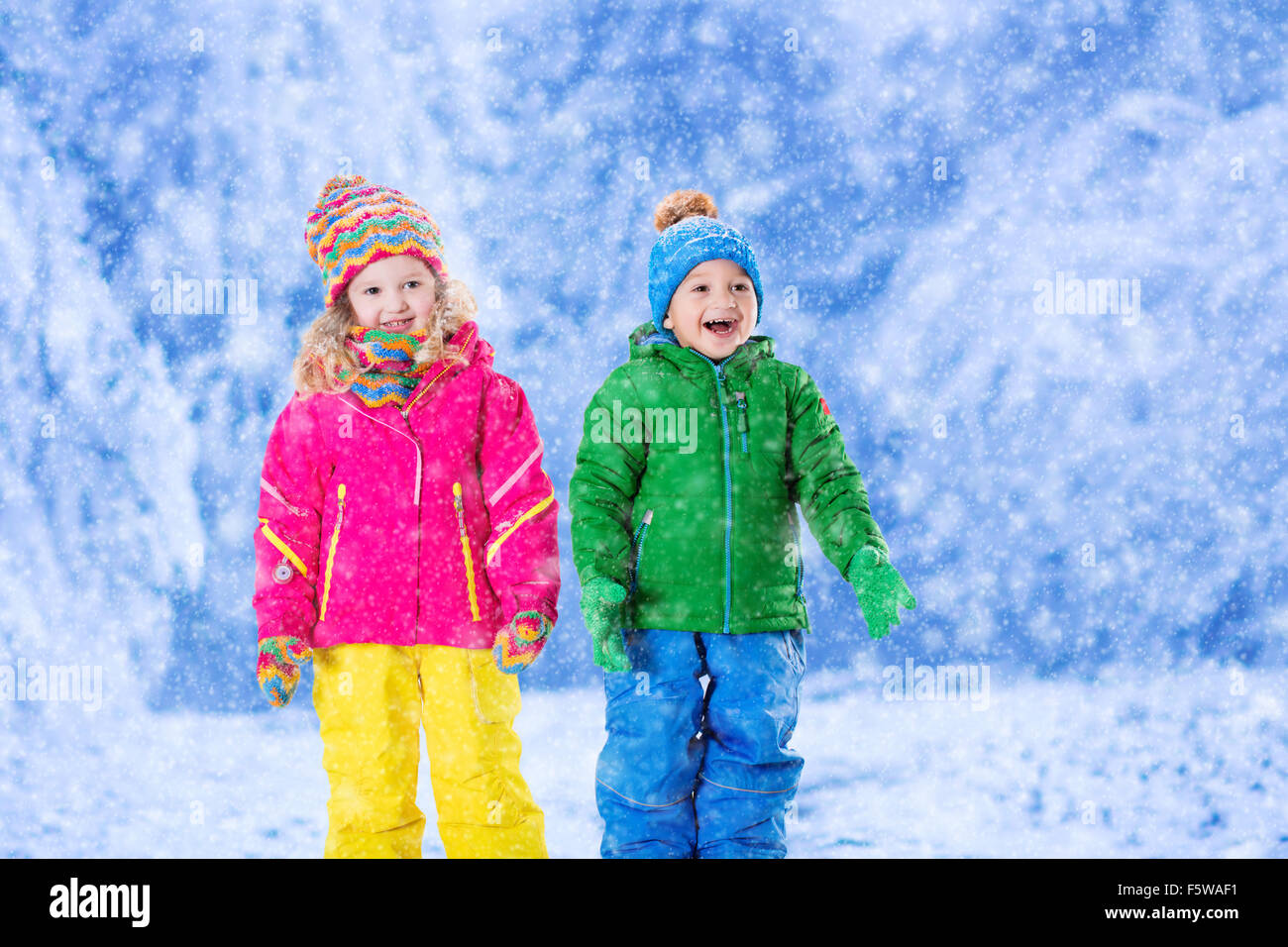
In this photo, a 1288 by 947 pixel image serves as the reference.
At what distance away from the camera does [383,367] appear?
11.8 ft

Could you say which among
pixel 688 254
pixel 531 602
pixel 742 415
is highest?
pixel 688 254

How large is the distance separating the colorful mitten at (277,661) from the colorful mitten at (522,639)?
0.53 m

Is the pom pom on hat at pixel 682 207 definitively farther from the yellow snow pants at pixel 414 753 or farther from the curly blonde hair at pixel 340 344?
the yellow snow pants at pixel 414 753

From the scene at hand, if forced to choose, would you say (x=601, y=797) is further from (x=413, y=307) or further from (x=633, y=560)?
(x=413, y=307)

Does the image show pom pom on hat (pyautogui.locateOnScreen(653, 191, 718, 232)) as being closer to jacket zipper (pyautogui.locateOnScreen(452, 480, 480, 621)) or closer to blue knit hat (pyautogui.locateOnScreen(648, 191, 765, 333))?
blue knit hat (pyautogui.locateOnScreen(648, 191, 765, 333))

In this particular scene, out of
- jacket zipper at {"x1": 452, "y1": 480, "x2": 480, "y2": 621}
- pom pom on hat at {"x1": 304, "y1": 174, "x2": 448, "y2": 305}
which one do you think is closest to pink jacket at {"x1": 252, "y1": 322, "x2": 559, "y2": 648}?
jacket zipper at {"x1": 452, "y1": 480, "x2": 480, "y2": 621}

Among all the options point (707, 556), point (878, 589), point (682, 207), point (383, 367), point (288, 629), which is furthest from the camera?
point (682, 207)

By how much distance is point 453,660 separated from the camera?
3467mm

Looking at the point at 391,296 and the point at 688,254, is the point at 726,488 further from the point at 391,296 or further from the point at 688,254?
the point at 391,296

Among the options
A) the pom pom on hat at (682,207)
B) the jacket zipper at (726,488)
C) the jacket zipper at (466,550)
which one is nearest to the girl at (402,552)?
the jacket zipper at (466,550)

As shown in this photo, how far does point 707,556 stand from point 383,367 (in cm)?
103

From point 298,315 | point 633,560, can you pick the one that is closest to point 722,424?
point 633,560

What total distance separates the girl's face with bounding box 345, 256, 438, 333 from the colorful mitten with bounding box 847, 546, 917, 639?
4.43ft

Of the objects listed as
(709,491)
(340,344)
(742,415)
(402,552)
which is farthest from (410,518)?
(742,415)
